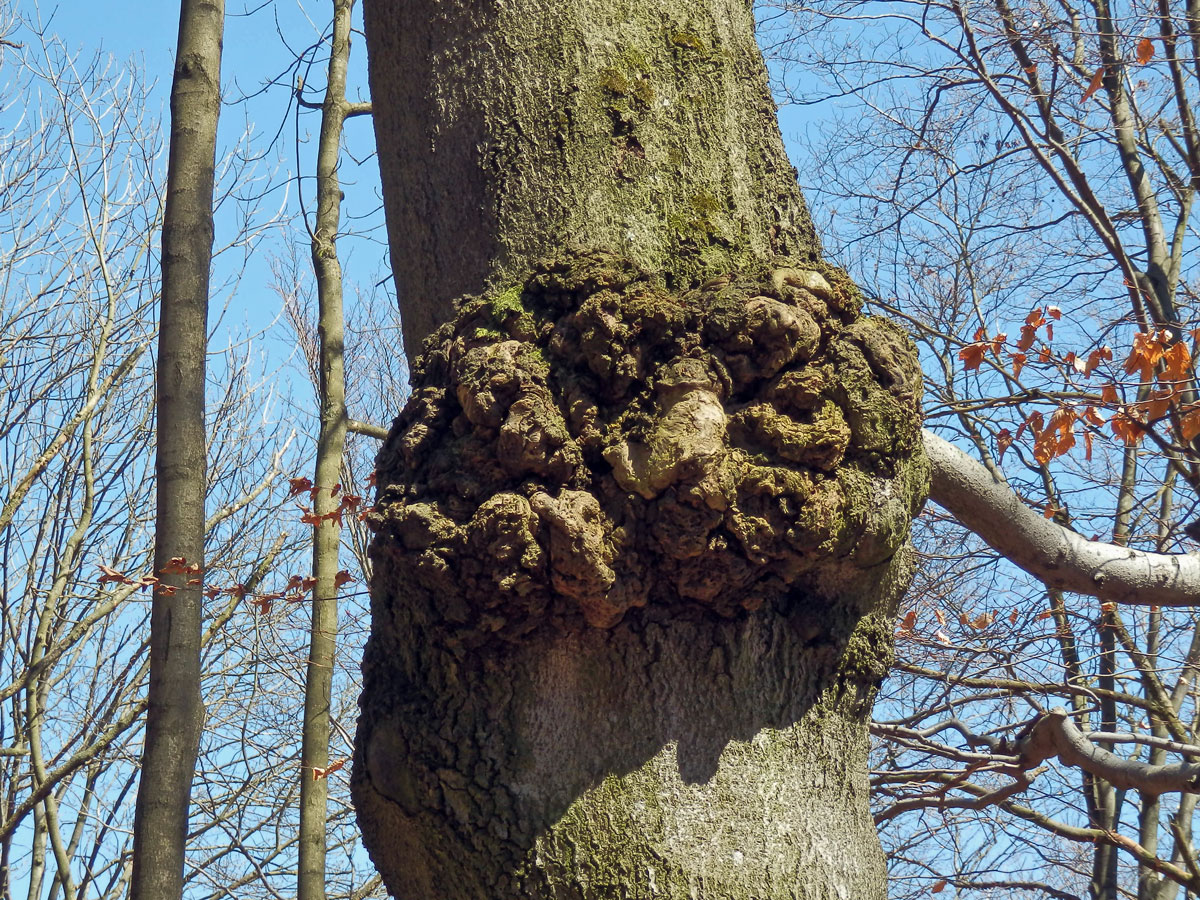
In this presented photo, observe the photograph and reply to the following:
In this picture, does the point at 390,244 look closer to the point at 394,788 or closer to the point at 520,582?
the point at 520,582

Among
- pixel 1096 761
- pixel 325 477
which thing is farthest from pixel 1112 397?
pixel 325 477

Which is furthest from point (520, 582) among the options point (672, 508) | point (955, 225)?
point (955, 225)

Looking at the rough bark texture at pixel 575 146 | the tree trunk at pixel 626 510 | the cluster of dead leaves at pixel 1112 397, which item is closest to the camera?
the tree trunk at pixel 626 510

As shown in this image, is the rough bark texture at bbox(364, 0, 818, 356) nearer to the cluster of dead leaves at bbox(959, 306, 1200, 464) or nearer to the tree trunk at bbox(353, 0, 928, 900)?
the tree trunk at bbox(353, 0, 928, 900)

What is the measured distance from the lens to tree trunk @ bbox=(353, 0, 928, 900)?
114cm

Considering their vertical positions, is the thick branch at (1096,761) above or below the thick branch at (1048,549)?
below

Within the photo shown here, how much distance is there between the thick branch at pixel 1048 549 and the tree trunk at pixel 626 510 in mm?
629

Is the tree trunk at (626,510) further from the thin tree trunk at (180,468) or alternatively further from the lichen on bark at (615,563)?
the thin tree trunk at (180,468)

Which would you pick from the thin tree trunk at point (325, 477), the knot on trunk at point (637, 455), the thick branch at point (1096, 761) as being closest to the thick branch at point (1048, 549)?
the thick branch at point (1096, 761)

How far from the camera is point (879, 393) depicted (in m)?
1.30

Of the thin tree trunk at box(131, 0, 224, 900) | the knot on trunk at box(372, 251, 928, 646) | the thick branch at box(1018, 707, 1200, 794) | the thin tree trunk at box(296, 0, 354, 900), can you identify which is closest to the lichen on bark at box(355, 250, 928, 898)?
the knot on trunk at box(372, 251, 928, 646)

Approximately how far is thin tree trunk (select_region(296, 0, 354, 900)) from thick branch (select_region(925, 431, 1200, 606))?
3.03m

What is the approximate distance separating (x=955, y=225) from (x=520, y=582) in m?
7.26

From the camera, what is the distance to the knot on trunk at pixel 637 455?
1171 mm
